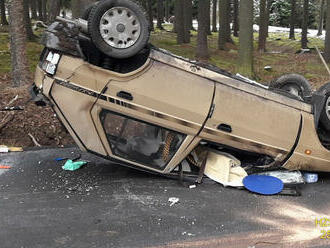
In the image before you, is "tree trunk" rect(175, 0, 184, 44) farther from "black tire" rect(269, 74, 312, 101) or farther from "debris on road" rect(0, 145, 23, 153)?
"debris on road" rect(0, 145, 23, 153)

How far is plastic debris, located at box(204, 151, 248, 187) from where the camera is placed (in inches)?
199

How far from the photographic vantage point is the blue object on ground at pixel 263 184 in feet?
16.0

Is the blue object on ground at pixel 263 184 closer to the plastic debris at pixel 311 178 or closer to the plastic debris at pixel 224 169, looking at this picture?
the plastic debris at pixel 224 169

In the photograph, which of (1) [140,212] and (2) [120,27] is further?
(2) [120,27]

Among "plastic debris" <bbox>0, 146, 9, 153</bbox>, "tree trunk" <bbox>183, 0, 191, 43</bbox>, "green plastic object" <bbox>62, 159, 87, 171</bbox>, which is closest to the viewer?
"green plastic object" <bbox>62, 159, 87, 171</bbox>

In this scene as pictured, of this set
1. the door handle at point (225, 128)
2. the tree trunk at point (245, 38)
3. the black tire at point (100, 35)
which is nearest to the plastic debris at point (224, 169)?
the door handle at point (225, 128)

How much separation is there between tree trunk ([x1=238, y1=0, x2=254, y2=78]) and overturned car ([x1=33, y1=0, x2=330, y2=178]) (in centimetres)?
616

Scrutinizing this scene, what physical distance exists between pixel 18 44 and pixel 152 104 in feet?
18.4

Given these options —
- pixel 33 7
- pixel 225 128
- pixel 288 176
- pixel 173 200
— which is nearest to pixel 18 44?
pixel 225 128

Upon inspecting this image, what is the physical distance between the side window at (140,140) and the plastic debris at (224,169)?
60 centimetres

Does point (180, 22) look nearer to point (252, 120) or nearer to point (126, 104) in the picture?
point (252, 120)

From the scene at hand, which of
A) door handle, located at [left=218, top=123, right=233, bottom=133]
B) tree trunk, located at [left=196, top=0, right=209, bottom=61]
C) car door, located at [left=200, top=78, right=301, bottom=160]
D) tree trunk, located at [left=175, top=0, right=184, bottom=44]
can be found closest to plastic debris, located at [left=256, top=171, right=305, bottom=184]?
car door, located at [left=200, top=78, right=301, bottom=160]

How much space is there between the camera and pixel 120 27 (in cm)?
442

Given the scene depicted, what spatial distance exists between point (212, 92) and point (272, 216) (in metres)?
1.57
